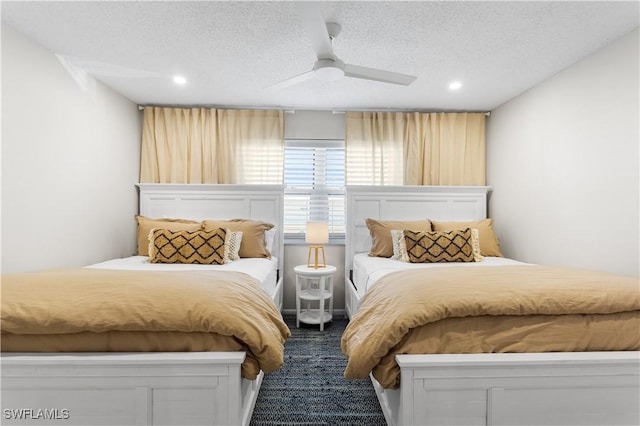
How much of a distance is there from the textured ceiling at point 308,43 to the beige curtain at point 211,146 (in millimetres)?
490

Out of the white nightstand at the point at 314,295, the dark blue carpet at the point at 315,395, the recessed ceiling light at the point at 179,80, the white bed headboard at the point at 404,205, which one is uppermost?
the recessed ceiling light at the point at 179,80

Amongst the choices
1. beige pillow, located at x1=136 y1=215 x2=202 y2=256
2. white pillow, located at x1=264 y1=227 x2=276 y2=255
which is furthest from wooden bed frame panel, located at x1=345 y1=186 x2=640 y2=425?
beige pillow, located at x1=136 y1=215 x2=202 y2=256

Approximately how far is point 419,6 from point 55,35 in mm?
2320

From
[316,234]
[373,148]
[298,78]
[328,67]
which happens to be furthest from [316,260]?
[328,67]

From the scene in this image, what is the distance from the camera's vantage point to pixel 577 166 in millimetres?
2592

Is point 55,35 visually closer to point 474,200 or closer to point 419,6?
point 419,6

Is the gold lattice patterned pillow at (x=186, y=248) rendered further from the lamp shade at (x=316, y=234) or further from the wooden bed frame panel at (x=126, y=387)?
the wooden bed frame panel at (x=126, y=387)

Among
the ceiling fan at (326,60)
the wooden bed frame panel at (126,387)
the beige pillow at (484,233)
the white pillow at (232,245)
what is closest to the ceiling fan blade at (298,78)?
the ceiling fan at (326,60)

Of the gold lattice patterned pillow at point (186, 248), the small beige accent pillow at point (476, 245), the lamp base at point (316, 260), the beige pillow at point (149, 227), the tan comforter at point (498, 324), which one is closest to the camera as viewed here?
the tan comforter at point (498, 324)

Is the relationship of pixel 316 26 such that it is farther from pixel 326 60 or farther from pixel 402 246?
pixel 402 246

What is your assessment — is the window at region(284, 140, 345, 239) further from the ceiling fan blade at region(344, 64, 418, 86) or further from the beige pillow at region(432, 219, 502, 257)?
the ceiling fan blade at region(344, 64, 418, 86)

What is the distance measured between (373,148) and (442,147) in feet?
2.53

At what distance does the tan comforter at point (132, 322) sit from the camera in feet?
4.36

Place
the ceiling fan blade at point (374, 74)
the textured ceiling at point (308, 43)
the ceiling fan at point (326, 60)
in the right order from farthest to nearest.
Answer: the ceiling fan blade at point (374, 74) → the textured ceiling at point (308, 43) → the ceiling fan at point (326, 60)
